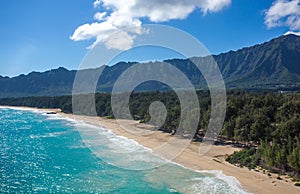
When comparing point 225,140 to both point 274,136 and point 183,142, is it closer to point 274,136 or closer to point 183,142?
point 183,142

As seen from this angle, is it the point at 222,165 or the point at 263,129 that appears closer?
the point at 222,165

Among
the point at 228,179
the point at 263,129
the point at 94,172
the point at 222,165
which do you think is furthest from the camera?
the point at 263,129

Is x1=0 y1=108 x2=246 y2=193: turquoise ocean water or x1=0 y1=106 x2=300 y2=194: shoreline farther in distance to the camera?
x1=0 y1=108 x2=246 y2=193: turquoise ocean water

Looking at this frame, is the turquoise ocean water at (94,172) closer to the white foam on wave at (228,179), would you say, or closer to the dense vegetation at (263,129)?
the white foam on wave at (228,179)

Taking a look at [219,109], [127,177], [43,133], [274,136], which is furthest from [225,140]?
[43,133]

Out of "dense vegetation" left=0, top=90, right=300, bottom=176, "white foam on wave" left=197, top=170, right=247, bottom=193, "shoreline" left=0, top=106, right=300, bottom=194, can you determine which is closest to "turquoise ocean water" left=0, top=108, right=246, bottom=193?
"white foam on wave" left=197, top=170, right=247, bottom=193

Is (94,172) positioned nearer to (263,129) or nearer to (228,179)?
(228,179)

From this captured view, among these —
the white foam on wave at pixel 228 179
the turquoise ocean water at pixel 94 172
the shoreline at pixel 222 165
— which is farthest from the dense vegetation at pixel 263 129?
the turquoise ocean water at pixel 94 172

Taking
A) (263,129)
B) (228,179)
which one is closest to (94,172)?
(228,179)

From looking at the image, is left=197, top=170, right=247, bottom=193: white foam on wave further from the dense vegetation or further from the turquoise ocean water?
the dense vegetation
